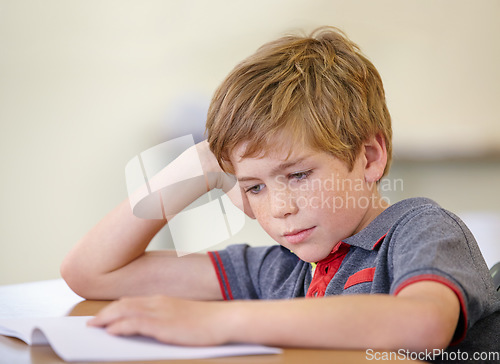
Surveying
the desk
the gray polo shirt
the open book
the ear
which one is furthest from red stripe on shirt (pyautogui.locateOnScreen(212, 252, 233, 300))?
the open book

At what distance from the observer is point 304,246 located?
0.86 metres

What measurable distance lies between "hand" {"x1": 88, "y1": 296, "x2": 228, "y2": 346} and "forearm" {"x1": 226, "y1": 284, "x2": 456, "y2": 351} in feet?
0.05

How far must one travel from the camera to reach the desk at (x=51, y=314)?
48 cm

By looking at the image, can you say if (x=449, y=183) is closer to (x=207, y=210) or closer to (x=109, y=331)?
(x=207, y=210)

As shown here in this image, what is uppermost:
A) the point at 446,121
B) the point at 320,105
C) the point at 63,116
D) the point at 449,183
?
the point at 320,105

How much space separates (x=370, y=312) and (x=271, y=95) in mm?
431

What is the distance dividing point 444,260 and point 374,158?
1.20 ft

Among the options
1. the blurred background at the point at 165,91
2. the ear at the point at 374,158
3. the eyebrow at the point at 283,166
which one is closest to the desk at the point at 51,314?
the eyebrow at the point at 283,166

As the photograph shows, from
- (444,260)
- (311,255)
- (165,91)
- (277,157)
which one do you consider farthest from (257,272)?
(165,91)

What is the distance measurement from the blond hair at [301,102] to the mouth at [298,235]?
12 cm

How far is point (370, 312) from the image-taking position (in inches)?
19.9

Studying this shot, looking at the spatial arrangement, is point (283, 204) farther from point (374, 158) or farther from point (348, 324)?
point (348, 324)

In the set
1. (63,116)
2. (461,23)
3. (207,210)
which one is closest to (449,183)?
(461,23)

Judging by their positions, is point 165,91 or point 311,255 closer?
point 311,255
